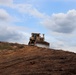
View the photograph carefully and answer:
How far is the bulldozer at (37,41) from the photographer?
39.7 m

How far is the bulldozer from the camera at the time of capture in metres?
39.7

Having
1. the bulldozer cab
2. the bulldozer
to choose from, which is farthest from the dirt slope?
the bulldozer cab

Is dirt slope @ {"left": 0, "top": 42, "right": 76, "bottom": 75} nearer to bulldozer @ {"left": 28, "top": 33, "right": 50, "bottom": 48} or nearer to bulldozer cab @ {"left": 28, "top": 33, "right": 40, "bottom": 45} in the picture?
bulldozer @ {"left": 28, "top": 33, "right": 50, "bottom": 48}

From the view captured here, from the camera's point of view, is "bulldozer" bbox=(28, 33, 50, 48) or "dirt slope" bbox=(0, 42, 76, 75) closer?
"dirt slope" bbox=(0, 42, 76, 75)

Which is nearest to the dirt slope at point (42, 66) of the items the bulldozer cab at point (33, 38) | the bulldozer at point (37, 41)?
the bulldozer at point (37, 41)

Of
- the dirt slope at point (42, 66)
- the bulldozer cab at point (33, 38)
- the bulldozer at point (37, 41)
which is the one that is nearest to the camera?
the dirt slope at point (42, 66)

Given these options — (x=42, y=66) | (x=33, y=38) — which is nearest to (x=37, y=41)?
(x=33, y=38)

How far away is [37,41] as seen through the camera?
132 ft

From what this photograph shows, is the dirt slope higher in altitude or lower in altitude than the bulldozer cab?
lower

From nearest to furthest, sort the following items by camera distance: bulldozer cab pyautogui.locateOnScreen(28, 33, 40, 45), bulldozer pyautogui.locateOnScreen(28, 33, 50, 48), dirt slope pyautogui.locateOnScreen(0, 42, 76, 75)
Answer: dirt slope pyautogui.locateOnScreen(0, 42, 76, 75) → bulldozer pyautogui.locateOnScreen(28, 33, 50, 48) → bulldozer cab pyautogui.locateOnScreen(28, 33, 40, 45)

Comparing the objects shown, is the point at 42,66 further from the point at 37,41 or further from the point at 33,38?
the point at 33,38

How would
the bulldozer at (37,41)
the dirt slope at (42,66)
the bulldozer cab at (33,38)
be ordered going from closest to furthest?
the dirt slope at (42,66)
the bulldozer at (37,41)
the bulldozer cab at (33,38)

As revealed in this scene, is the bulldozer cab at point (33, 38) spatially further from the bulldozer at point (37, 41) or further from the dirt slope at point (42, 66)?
the dirt slope at point (42, 66)

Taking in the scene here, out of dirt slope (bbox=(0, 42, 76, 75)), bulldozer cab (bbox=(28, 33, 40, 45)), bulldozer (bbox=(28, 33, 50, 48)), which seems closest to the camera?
dirt slope (bbox=(0, 42, 76, 75))
